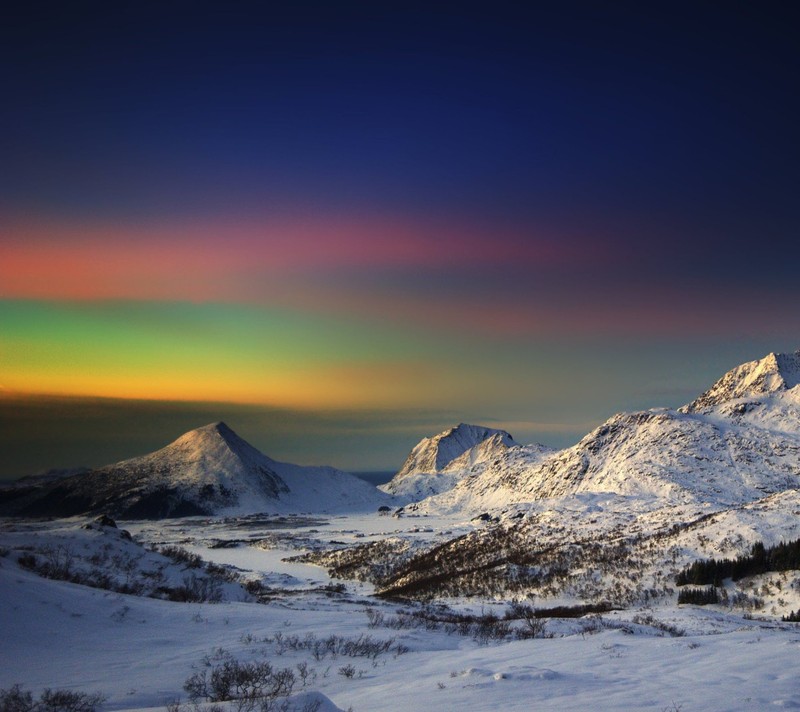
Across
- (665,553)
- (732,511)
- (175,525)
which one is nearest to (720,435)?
(732,511)

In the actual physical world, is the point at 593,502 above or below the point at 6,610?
below

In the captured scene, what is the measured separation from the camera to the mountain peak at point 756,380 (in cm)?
16209

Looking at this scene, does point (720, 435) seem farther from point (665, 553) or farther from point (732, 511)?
point (665, 553)

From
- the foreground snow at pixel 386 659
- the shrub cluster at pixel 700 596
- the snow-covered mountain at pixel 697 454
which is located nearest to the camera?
the foreground snow at pixel 386 659

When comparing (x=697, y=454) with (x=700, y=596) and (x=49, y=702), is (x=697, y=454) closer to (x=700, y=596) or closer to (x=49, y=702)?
(x=700, y=596)

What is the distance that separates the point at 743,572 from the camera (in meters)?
40.2

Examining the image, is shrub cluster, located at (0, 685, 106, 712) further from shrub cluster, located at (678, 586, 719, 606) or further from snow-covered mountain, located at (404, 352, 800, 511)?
snow-covered mountain, located at (404, 352, 800, 511)

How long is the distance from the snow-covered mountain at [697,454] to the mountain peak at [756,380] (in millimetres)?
440

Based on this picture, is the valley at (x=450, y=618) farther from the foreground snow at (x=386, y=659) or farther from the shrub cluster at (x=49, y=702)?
the shrub cluster at (x=49, y=702)

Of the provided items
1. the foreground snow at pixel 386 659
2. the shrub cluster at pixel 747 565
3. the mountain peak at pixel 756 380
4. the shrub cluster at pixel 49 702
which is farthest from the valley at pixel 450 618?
the mountain peak at pixel 756 380

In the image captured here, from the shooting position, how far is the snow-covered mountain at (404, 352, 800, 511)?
103369 millimetres

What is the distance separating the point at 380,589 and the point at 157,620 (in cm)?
6659

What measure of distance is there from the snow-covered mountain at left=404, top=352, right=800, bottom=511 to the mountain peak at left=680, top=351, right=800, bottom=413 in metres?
0.44

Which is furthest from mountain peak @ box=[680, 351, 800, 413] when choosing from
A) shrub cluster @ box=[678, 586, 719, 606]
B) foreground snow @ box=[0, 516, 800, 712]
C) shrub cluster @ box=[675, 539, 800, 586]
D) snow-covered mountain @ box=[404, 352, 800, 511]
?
foreground snow @ box=[0, 516, 800, 712]
